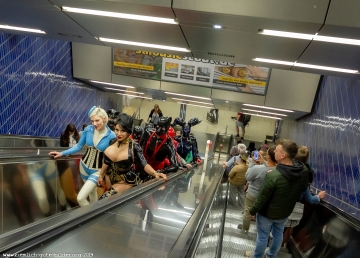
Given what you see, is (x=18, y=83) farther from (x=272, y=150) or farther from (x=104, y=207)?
(x=272, y=150)

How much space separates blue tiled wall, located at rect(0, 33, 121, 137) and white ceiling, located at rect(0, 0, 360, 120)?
1.97 metres

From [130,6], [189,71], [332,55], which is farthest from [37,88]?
[332,55]

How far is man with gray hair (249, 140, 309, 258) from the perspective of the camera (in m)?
2.76

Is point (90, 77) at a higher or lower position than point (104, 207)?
higher

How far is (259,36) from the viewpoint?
11.2 feet

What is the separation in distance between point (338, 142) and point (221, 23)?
152 inches

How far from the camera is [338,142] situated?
5.33 m

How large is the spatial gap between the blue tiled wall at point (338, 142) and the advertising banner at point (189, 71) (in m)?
2.05

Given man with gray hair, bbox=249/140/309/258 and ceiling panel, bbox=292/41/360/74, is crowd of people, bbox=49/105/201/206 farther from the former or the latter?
ceiling panel, bbox=292/41/360/74

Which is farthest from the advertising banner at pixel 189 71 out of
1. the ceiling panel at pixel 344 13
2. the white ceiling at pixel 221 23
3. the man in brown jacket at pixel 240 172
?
the ceiling panel at pixel 344 13

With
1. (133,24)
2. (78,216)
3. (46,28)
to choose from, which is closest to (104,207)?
(78,216)

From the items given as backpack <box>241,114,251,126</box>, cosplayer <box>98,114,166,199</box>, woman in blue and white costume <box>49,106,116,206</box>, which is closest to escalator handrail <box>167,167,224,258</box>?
cosplayer <box>98,114,166,199</box>

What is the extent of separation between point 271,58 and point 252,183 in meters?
2.11

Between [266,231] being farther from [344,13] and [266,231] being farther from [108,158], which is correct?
[344,13]
